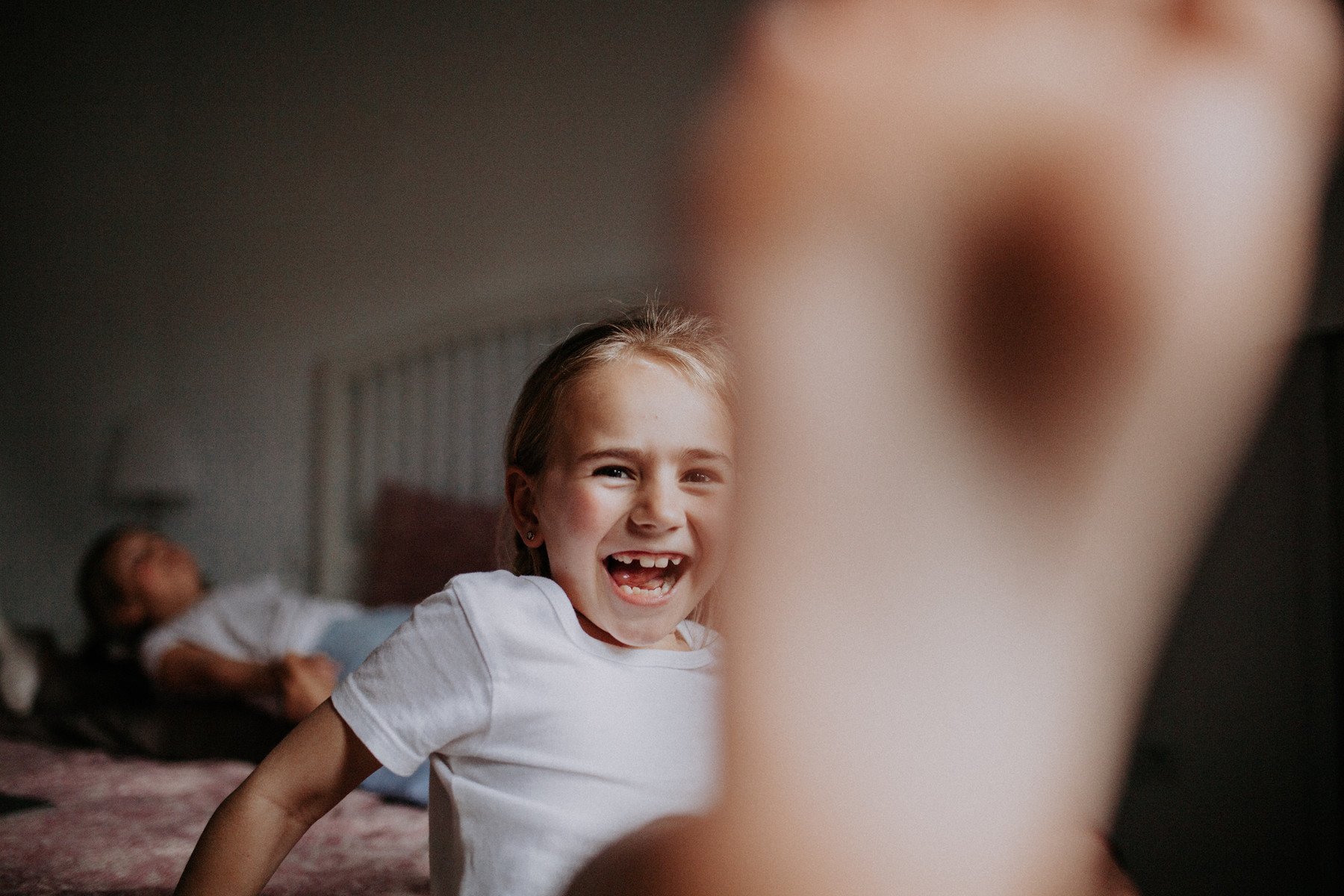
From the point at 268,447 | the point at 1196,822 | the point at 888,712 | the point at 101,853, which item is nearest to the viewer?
the point at 888,712

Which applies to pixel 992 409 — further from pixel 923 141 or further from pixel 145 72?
pixel 145 72

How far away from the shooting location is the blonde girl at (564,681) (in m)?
0.45

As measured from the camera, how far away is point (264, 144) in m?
2.56

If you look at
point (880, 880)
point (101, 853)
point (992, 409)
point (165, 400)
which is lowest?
point (101, 853)

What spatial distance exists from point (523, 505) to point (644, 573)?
4.0 inches

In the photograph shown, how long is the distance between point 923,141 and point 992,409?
95 millimetres

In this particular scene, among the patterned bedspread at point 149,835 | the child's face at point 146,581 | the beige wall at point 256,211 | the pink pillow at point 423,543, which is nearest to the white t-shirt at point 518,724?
the patterned bedspread at point 149,835

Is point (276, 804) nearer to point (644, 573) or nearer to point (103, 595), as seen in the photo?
point (644, 573)

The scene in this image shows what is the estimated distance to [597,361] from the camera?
54 centimetres

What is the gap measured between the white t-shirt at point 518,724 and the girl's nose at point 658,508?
0.23ft

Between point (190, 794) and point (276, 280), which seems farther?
point (276, 280)

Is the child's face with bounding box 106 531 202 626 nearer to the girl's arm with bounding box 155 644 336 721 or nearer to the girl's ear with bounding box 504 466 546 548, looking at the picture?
the girl's arm with bounding box 155 644 336 721

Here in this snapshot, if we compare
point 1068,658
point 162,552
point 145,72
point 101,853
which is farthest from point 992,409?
point 145,72

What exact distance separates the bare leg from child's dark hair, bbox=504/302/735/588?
0.65 ft
